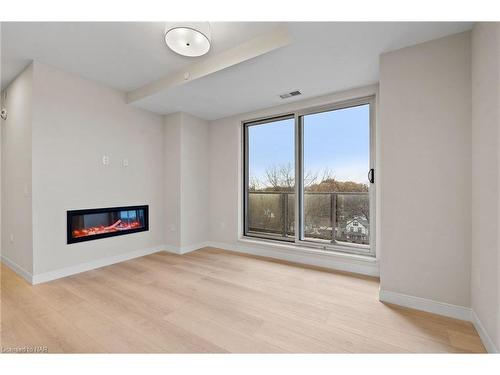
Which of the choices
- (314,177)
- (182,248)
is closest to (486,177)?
(314,177)

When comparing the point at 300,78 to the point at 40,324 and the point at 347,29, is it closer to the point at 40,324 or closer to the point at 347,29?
the point at 347,29

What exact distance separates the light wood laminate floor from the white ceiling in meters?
2.34

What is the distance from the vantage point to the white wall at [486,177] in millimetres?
1336

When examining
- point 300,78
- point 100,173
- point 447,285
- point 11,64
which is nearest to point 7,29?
point 11,64

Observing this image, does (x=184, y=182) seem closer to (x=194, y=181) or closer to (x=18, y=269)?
(x=194, y=181)

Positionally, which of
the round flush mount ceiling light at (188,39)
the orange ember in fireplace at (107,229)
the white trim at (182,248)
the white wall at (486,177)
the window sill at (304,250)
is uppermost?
the round flush mount ceiling light at (188,39)

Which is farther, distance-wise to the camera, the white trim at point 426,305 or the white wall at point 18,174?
the white wall at point 18,174

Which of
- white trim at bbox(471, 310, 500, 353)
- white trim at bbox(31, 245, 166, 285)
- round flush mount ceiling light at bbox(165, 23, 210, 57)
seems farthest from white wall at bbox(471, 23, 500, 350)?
white trim at bbox(31, 245, 166, 285)

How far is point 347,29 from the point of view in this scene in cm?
174

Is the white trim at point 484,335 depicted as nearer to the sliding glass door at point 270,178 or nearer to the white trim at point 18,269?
the sliding glass door at point 270,178

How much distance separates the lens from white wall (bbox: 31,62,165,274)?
251cm

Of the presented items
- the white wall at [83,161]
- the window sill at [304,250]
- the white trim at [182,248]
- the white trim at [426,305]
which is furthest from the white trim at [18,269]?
the white trim at [426,305]

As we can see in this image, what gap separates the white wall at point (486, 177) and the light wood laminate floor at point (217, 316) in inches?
12.8

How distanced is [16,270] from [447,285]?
185 inches
